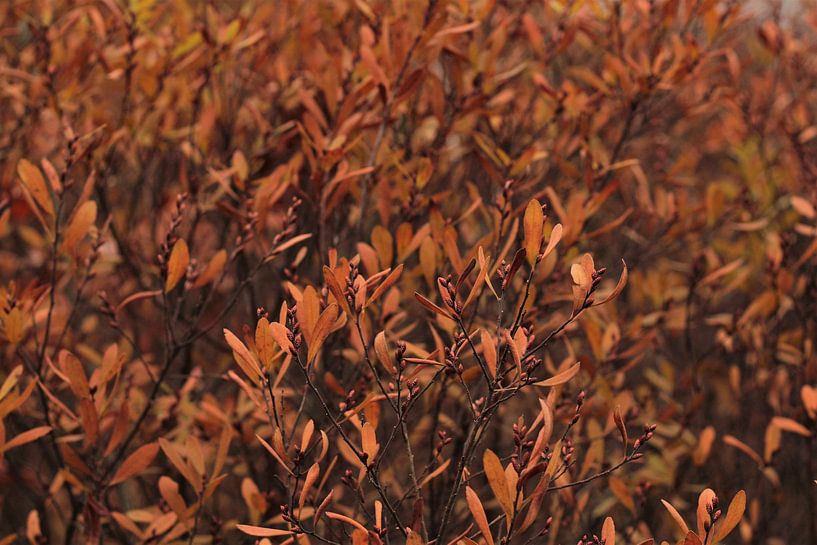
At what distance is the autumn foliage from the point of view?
159 centimetres

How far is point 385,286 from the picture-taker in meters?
1.48

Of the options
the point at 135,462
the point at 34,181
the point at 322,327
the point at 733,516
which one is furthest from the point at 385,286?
the point at 34,181

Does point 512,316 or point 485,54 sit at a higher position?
point 485,54

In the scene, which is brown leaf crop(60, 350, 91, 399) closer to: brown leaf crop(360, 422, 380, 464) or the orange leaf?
brown leaf crop(360, 422, 380, 464)

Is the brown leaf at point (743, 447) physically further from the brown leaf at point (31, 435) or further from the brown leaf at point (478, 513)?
the brown leaf at point (31, 435)

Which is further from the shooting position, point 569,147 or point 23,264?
point 23,264

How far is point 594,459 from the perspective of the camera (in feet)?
7.70

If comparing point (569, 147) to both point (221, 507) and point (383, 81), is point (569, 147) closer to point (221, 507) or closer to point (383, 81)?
point (383, 81)

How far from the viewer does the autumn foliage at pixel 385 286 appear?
1.59 metres

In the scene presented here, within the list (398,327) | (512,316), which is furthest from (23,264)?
(512,316)

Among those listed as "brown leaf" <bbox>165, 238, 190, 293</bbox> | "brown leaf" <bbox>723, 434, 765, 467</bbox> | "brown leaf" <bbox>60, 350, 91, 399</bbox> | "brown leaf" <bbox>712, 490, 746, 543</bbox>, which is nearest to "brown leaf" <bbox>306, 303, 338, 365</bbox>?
"brown leaf" <bbox>165, 238, 190, 293</bbox>

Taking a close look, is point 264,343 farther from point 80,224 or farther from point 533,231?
point 80,224

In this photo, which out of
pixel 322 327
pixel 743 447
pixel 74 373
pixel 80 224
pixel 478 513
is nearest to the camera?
pixel 478 513

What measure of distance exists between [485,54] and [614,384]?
3.63 ft
